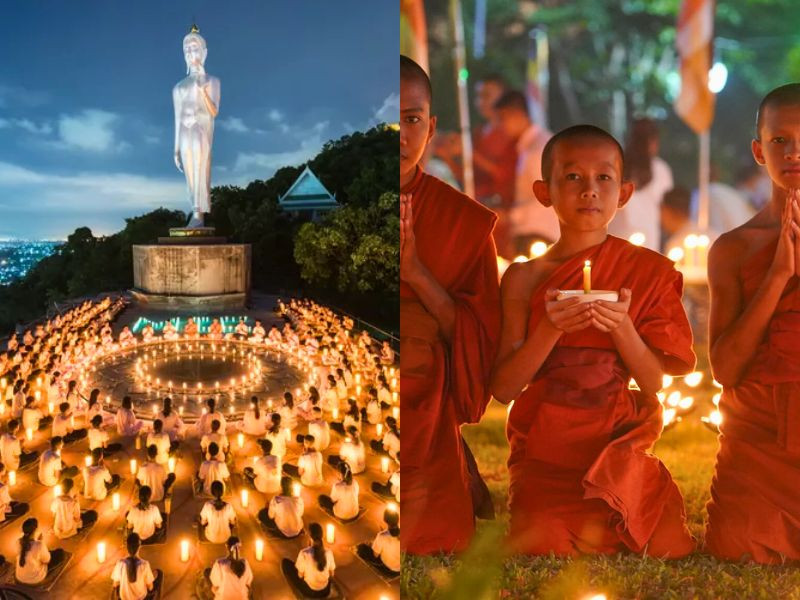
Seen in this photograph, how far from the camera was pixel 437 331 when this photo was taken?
245cm

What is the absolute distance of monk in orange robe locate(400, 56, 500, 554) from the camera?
2396 millimetres

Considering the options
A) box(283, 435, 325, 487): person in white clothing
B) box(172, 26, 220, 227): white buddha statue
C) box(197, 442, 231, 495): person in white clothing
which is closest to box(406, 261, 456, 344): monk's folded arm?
box(283, 435, 325, 487): person in white clothing

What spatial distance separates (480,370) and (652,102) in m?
1.36

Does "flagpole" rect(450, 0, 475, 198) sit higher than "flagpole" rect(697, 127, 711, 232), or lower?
higher

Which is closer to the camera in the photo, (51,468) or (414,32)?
(414,32)

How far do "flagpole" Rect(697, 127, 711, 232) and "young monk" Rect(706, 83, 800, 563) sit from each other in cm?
11

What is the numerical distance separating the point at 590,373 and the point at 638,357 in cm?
20

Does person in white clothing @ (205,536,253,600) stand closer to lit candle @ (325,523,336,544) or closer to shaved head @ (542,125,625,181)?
lit candle @ (325,523,336,544)

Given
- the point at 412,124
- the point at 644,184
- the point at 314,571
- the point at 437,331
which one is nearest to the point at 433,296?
the point at 437,331

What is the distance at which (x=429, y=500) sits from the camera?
2463mm

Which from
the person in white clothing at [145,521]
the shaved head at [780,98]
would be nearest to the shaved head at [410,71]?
the shaved head at [780,98]

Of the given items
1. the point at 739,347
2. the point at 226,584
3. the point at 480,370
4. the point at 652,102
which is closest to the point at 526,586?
the point at 480,370

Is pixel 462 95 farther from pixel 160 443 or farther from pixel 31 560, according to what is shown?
pixel 160 443

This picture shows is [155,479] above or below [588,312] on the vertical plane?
below
